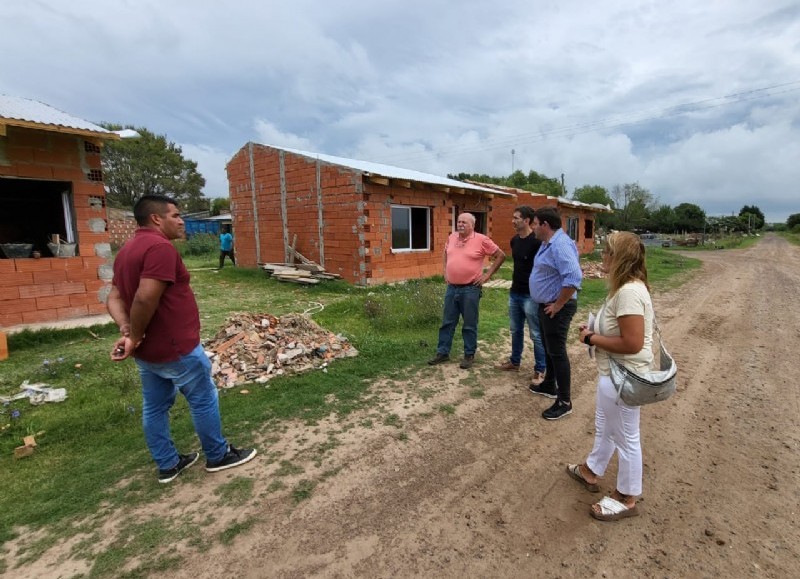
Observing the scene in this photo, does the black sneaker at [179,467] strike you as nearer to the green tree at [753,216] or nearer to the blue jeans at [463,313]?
the blue jeans at [463,313]

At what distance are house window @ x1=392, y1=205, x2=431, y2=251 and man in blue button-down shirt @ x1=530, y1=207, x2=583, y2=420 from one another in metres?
8.12

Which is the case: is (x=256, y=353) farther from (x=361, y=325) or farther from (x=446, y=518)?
(x=446, y=518)

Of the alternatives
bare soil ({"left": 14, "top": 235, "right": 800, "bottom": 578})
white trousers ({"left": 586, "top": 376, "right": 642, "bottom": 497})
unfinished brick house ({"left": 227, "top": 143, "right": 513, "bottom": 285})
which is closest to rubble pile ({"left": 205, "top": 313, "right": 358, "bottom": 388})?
bare soil ({"left": 14, "top": 235, "right": 800, "bottom": 578})

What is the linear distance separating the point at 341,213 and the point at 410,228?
225 centimetres

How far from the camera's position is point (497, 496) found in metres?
2.67

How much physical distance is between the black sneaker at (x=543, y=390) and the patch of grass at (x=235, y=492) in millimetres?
2833

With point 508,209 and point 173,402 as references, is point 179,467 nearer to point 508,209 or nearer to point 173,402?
point 173,402

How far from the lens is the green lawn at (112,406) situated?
270 centimetres

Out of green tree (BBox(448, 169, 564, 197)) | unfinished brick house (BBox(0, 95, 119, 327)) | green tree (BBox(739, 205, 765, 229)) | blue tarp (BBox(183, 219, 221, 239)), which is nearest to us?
unfinished brick house (BBox(0, 95, 119, 327))

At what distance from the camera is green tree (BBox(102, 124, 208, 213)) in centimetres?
3167

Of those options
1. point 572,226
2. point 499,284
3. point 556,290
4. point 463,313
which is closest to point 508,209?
point 572,226

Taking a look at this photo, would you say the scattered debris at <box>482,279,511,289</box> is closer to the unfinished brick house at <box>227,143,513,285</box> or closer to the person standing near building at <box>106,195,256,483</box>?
the unfinished brick house at <box>227,143,513,285</box>

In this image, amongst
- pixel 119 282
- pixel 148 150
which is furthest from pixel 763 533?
pixel 148 150

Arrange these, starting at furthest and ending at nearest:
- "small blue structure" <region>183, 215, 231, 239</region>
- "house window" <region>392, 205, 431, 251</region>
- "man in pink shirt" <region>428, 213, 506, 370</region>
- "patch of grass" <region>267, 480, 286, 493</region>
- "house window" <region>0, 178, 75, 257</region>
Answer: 1. "small blue structure" <region>183, 215, 231, 239</region>
2. "house window" <region>392, 205, 431, 251</region>
3. "house window" <region>0, 178, 75, 257</region>
4. "man in pink shirt" <region>428, 213, 506, 370</region>
5. "patch of grass" <region>267, 480, 286, 493</region>
